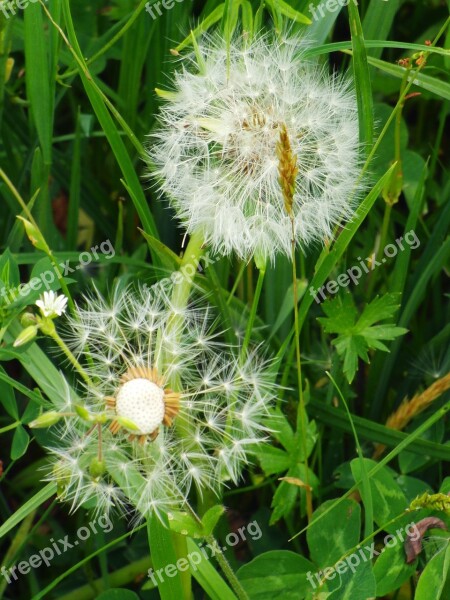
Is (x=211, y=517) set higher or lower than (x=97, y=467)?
lower

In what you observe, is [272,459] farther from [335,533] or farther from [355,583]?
[355,583]

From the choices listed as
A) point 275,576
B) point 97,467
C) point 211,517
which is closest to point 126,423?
point 97,467

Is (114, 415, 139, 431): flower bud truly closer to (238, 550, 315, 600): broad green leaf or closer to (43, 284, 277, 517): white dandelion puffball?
(43, 284, 277, 517): white dandelion puffball

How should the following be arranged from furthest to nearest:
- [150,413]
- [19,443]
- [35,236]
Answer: [19,443] → [35,236] → [150,413]

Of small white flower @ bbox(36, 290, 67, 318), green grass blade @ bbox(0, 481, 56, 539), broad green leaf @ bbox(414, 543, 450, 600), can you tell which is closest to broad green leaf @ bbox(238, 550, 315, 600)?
broad green leaf @ bbox(414, 543, 450, 600)

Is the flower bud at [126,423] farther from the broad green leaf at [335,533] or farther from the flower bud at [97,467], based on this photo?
the broad green leaf at [335,533]
